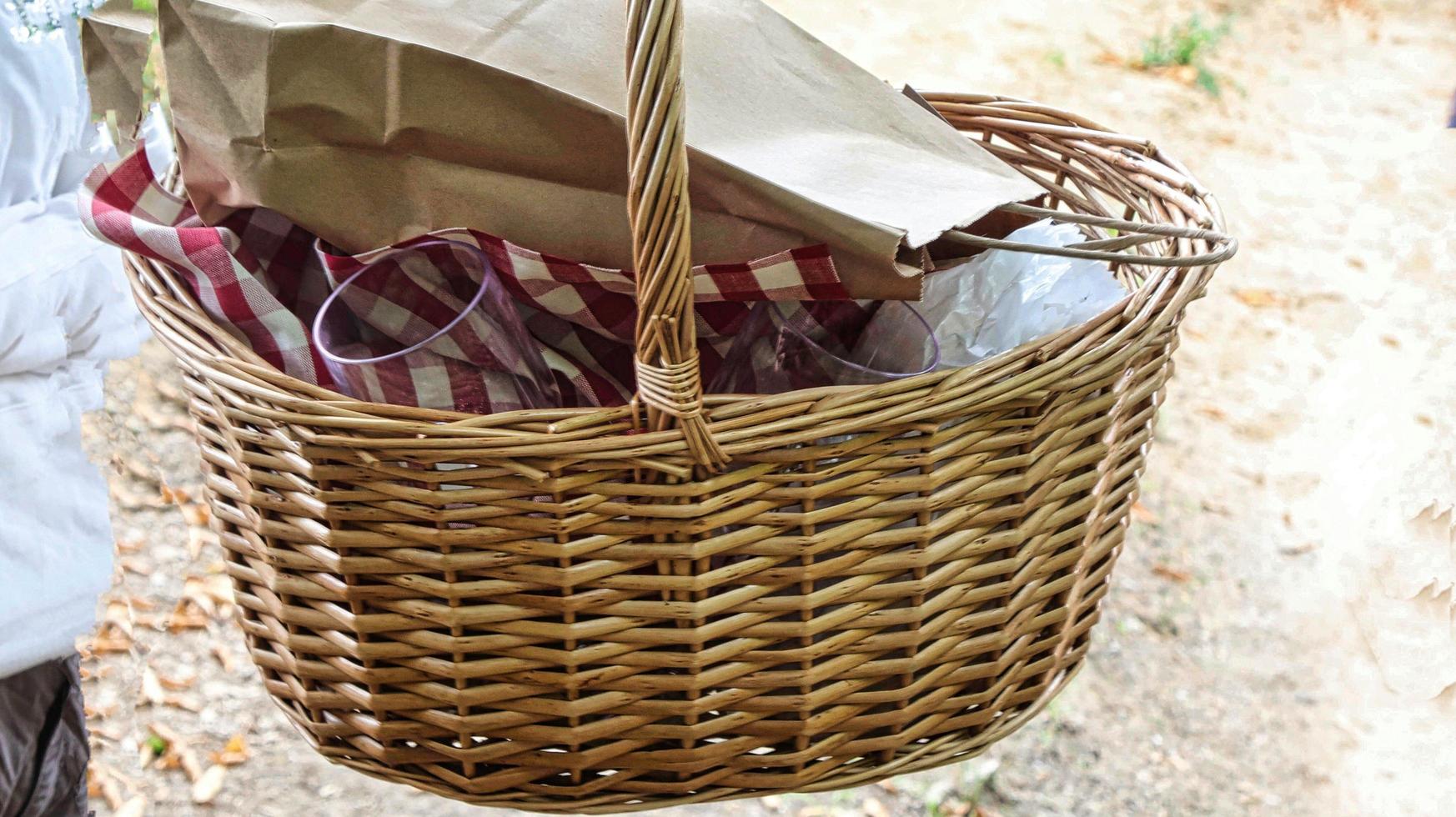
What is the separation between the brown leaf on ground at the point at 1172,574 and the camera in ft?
5.39

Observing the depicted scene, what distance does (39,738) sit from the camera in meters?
0.85

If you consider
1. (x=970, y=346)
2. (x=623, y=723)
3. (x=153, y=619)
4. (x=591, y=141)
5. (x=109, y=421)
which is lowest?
(x=153, y=619)

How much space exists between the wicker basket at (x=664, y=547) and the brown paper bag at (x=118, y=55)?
90 mm

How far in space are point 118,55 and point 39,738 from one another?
52 cm

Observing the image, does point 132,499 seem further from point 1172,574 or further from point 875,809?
point 1172,574

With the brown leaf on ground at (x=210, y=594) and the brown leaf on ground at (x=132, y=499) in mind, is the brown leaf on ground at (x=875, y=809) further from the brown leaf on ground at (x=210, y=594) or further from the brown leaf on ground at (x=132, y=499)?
the brown leaf on ground at (x=132, y=499)

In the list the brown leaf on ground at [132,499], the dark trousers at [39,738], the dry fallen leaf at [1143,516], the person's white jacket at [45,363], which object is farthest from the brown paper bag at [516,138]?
the dry fallen leaf at [1143,516]

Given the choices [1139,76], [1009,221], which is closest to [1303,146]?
[1139,76]

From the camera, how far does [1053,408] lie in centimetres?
53

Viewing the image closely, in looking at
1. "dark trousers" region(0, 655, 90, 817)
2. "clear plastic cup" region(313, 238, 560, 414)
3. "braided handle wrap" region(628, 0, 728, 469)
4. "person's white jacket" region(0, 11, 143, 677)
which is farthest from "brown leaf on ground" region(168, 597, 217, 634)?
"braided handle wrap" region(628, 0, 728, 469)

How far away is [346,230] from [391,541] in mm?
151

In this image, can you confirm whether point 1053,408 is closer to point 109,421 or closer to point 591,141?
point 591,141

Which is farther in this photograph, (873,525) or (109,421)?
(109,421)

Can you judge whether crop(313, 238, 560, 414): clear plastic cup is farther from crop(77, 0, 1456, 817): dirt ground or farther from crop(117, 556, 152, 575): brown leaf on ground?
crop(117, 556, 152, 575): brown leaf on ground
